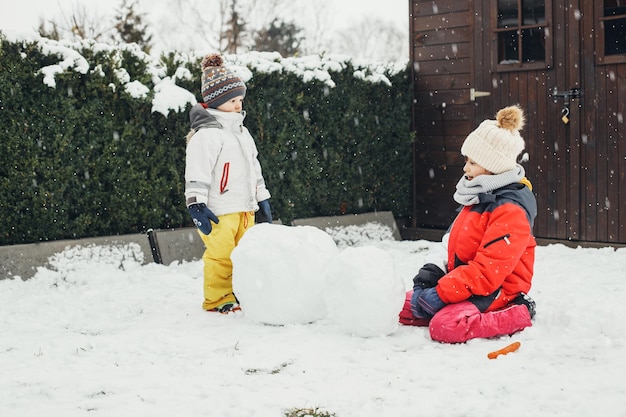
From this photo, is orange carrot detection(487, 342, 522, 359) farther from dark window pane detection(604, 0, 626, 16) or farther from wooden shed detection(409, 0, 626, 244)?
dark window pane detection(604, 0, 626, 16)

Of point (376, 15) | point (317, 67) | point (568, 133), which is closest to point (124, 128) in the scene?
point (317, 67)

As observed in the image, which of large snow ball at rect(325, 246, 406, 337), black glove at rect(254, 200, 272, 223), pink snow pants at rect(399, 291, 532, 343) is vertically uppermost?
black glove at rect(254, 200, 272, 223)

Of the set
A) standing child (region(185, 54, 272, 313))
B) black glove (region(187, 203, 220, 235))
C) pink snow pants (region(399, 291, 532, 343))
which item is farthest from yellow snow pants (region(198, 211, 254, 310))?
pink snow pants (region(399, 291, 532, 343))

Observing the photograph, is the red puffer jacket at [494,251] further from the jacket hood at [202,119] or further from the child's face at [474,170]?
the jacket hood at [202,119]

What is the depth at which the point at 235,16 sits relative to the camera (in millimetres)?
33938

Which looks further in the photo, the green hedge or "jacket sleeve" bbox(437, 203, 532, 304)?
the green hedge

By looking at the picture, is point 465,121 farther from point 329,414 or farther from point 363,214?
point 329,414

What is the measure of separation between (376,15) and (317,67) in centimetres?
4428

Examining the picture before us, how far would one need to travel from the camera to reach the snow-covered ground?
3.26 metres

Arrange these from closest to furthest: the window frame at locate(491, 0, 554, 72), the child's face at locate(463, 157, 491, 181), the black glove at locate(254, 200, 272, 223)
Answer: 1. the child's face at locate(463, 157, 491, 181)
2. the black glove at locate(254, 200, 272, 223)
3. the window frame at locate(491, 0, 554, 72)

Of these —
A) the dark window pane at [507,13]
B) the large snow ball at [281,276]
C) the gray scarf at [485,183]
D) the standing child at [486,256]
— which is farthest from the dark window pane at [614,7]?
the large snow ball at [281,276]

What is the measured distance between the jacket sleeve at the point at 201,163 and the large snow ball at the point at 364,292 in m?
1.22

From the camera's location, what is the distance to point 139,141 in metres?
7.08

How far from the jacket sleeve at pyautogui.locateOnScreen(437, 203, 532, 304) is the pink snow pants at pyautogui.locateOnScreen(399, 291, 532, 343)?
0.32 feet
